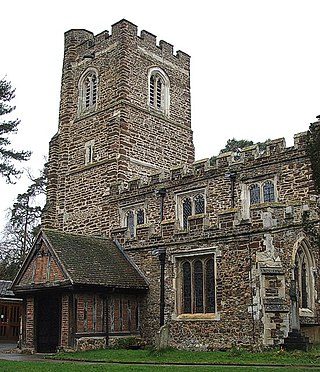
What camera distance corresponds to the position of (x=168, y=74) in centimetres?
3331

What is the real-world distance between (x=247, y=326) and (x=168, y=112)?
16354 mm

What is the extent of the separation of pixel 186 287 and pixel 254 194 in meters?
4.60

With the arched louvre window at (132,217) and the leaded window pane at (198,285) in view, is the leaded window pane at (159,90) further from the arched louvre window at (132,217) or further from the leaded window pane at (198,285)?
the leaded window pane at (198,285)

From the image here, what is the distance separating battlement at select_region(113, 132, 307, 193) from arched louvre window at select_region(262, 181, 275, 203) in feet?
2.72

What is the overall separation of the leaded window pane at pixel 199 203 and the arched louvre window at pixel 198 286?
3.29 meters

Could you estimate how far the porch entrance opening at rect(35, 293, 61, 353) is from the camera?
70.7 ft

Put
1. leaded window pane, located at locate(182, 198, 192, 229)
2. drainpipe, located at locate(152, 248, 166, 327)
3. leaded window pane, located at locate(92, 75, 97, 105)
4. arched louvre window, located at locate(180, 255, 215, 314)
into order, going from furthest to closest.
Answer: leaded window pane, located at locate(92, 75, 97, 105) → leaded window pane, located at locate(182, 198, 192, 229) → drainpipe, located at locate(152, 248, 166, 327) → arched louvre window, located at locate(180, 255, 215, 314)

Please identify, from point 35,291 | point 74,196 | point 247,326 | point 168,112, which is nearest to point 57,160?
point 74,196

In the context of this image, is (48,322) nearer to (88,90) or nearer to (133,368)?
(133,368)

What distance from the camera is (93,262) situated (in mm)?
22188

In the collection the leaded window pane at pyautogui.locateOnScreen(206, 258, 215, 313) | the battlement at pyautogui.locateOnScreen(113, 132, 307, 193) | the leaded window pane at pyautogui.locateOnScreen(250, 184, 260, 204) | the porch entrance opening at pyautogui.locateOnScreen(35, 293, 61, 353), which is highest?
the battlement at pyautogui.locateOnScreen(113, 132, 307, 193)

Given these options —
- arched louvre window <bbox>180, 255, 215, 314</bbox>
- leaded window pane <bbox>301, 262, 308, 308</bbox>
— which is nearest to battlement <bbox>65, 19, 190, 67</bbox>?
arched louvre window <bbox>180, 255, 215, 314</bbox>

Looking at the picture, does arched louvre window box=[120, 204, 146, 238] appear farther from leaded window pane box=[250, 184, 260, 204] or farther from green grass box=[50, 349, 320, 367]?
green grass box=[50, 349, 320, 367]

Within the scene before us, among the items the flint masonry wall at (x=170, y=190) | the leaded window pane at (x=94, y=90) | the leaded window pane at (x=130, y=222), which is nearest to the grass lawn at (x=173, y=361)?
the flint masonry wall at (x=170, y=190)
